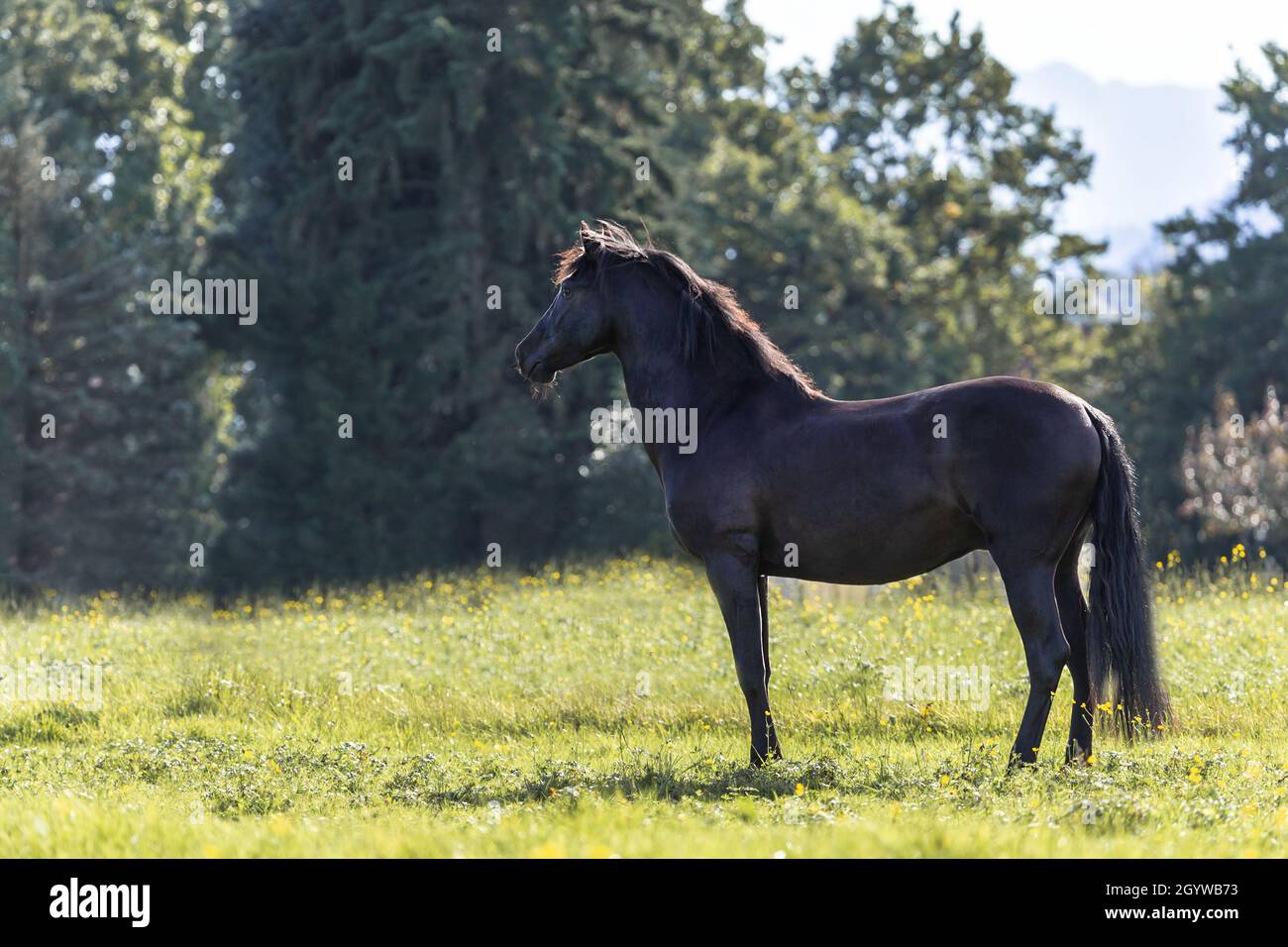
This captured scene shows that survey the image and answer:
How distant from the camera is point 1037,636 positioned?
A: 8.12 m

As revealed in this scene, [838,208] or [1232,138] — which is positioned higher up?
[1232,138]

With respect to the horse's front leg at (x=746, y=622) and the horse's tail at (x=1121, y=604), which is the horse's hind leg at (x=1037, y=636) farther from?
the horse's front leg at (x=746, y=622)

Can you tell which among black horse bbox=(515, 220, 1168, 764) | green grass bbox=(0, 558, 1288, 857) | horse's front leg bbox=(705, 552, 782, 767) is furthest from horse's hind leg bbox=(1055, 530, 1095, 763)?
horse's front leg bbox=(705, 552, 782, 767)

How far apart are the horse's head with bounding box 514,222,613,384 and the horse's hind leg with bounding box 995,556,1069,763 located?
124 inches

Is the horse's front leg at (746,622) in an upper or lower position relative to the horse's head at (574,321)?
lower

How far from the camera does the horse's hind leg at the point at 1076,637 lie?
27.6ft

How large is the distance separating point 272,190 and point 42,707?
834 inches

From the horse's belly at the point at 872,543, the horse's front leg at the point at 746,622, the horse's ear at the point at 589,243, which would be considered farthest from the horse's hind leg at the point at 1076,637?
the horse's ear at the point at 589,243

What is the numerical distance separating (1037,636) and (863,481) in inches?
54.4

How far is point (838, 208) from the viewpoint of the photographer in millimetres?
36688

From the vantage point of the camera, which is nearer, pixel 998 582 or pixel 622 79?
pixel 998 582

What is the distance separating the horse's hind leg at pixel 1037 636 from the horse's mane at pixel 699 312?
186 cm
